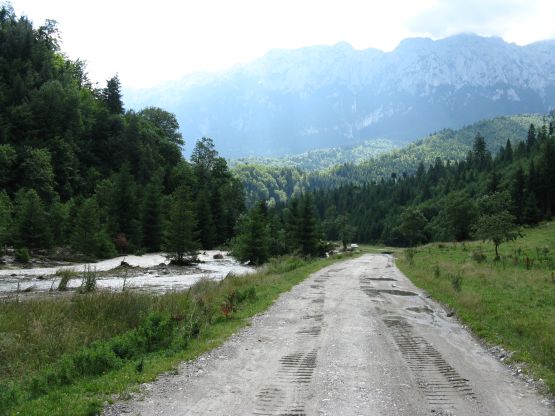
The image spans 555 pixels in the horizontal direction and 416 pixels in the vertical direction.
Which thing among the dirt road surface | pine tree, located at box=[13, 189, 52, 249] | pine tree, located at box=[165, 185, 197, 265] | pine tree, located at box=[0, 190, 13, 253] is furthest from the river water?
the dirt road surface

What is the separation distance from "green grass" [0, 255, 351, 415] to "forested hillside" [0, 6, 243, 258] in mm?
36078

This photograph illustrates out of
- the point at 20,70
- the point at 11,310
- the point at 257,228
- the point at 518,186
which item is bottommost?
the point at 11,310

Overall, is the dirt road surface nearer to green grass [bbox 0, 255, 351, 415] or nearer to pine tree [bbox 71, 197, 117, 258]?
green grass [bbox 0, 255, 351, 415]

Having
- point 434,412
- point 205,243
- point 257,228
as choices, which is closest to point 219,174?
point 205,243

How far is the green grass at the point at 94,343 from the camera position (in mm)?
9125

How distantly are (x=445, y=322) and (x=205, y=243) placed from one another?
247 ft

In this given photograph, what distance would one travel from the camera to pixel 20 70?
322 ft

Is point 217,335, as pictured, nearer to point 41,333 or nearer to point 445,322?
point 41,333

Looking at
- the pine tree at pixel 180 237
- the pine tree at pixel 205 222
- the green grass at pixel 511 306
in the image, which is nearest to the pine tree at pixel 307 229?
the pine tree at pixel 180 237

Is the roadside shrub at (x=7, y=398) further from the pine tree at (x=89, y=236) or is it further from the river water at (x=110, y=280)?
the pine tree at (x=89, y=236)

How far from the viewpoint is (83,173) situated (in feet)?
314

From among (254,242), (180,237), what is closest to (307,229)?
(254,242)

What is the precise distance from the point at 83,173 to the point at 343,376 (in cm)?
9554

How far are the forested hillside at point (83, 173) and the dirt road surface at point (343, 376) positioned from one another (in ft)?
136
